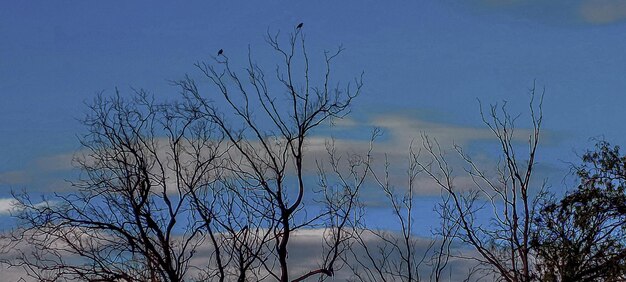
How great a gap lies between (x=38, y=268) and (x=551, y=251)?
10.7 meters

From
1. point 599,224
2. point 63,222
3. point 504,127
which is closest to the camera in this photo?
point 63,222

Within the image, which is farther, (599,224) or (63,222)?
(599,224)

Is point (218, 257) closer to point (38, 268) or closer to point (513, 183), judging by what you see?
point (38, 268)

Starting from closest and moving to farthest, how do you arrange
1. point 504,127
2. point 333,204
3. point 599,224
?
1. point 333,204
2. point 504,127
3. point 599,224

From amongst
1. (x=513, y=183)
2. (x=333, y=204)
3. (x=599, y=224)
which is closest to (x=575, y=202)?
(x=599, y=224)

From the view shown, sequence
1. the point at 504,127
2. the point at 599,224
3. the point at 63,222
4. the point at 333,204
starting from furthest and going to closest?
the point at 599,224 < the point at 504,127 < the point at 333,204 < the point at 63,222

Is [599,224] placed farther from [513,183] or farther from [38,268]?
[38,268]

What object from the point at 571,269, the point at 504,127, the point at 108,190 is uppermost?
the point at 504,127

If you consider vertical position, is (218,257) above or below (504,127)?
below

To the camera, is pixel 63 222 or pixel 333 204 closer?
pixel 63 222

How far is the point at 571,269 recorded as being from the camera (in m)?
21.2

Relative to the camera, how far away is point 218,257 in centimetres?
1802

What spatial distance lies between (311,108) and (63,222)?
483 centimetres

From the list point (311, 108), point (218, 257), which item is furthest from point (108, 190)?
point (311, 108)
